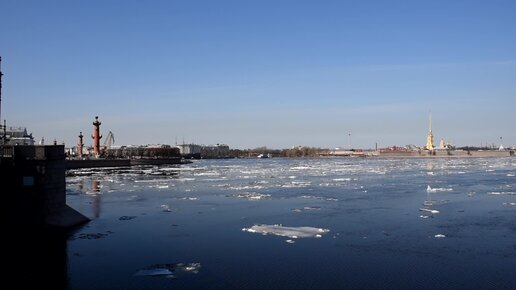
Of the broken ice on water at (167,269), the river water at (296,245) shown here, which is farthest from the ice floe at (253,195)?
the broken ice on water at (167,269)

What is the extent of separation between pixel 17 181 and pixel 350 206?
47.6ft

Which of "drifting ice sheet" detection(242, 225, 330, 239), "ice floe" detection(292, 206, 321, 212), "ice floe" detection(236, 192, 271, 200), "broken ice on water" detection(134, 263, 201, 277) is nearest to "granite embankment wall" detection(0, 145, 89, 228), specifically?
"broken ice on water" detection(134, 263, 201, 277)

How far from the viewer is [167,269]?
12109mm

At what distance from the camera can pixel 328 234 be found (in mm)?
16453

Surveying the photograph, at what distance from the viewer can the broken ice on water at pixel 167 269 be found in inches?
462

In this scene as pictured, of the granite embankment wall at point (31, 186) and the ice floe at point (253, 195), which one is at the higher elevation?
the granite embankment wall at point (31, 186)

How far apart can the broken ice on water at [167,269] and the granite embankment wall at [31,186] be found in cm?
611

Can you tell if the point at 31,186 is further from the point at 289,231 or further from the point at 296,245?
the point at 296,245

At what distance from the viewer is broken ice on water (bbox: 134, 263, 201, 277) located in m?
11.7

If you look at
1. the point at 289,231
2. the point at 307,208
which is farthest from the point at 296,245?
the point at 307,208

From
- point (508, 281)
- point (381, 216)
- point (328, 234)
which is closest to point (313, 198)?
point (381, 216)

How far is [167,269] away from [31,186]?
690cm

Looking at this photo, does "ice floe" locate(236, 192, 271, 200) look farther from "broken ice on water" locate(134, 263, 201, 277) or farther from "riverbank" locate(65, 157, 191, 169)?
"riverbank" locate(65, 157, 191, 169)

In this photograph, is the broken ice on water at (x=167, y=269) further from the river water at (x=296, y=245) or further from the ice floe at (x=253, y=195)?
the ice floe at (x=253, y=195)
